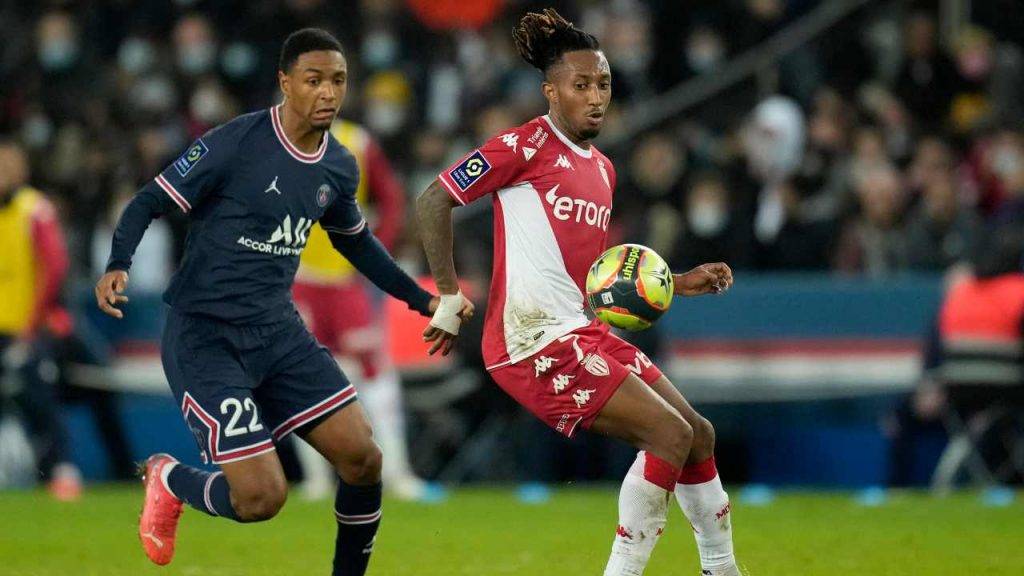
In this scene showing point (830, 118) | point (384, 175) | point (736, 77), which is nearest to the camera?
point (384, 175)

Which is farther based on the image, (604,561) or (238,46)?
(238,46)

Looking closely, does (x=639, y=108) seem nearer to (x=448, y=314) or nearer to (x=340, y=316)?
(x=340, y=316)

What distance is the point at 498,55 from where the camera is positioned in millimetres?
18141

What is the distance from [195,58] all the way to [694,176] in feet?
20.3

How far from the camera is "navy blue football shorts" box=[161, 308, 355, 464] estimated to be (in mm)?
7434

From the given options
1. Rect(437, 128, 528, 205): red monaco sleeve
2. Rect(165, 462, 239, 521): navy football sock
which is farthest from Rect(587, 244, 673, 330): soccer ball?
Rect(165, 462, 239, 521): navy football sock

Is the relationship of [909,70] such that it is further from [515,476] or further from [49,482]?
[49,482]

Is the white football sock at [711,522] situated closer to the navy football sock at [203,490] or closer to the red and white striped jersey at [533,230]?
the red and white striped jersey at [533,230]

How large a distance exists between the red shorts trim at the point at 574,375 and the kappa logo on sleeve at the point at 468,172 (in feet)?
2.60

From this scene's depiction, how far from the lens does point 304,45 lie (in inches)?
305

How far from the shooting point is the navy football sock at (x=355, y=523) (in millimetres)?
7613

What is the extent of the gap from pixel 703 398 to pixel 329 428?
7206mm

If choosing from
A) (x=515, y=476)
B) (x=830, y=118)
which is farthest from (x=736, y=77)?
(x=515, y=476)

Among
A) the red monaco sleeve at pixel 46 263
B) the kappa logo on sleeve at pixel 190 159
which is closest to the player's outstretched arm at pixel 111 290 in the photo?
the kappa logo on sleeve at pixel 190 159
